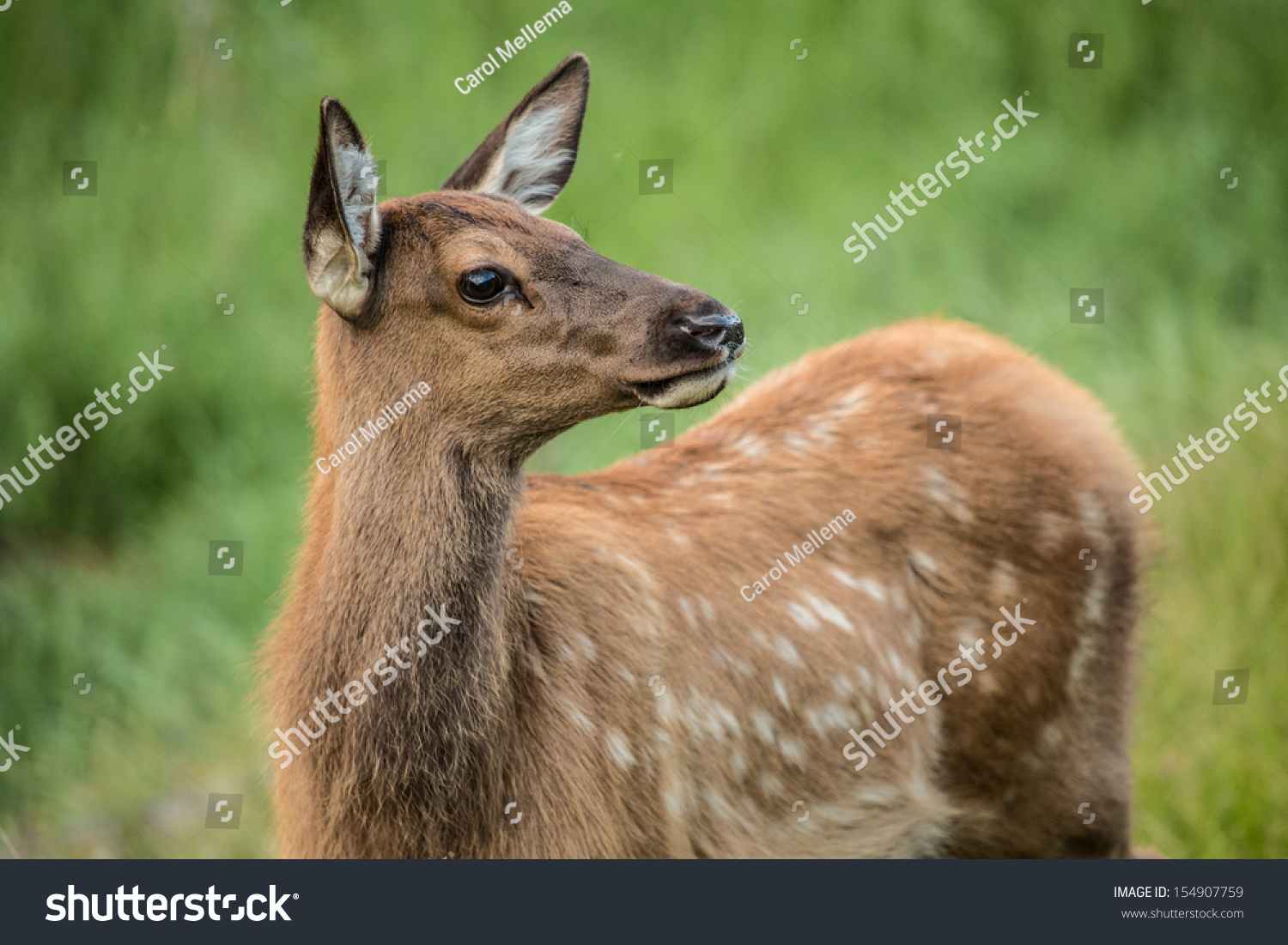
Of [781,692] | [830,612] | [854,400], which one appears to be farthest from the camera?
[854,400]

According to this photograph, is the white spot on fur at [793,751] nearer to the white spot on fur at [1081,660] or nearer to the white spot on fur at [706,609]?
the white spot on fur at [706,609]

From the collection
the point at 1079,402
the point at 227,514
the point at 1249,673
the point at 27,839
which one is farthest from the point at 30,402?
the point at 1249,673

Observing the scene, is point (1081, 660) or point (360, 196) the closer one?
point (360, 196)

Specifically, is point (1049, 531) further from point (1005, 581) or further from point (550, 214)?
point (550, 214)

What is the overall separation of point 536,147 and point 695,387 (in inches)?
49.4

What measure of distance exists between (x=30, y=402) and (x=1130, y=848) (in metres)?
7.09

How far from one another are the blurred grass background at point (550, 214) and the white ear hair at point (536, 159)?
3311mm

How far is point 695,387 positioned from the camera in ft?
10.9

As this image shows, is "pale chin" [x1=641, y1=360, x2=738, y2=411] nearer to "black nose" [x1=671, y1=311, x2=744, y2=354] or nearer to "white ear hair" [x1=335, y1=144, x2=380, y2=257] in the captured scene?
"black nose" [x1=671, y1=311, x2=744, y2=354]

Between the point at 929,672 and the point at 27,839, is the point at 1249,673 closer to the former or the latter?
the point at 929,672

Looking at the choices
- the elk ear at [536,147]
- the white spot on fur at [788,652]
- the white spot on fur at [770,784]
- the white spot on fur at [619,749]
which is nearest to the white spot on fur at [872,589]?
the white spot on fur at [788,652]

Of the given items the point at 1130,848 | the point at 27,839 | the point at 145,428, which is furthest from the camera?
the point at 145,428

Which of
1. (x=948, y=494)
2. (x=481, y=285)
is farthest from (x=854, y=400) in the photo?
(x=481, y=285)

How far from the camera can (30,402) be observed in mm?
8273
